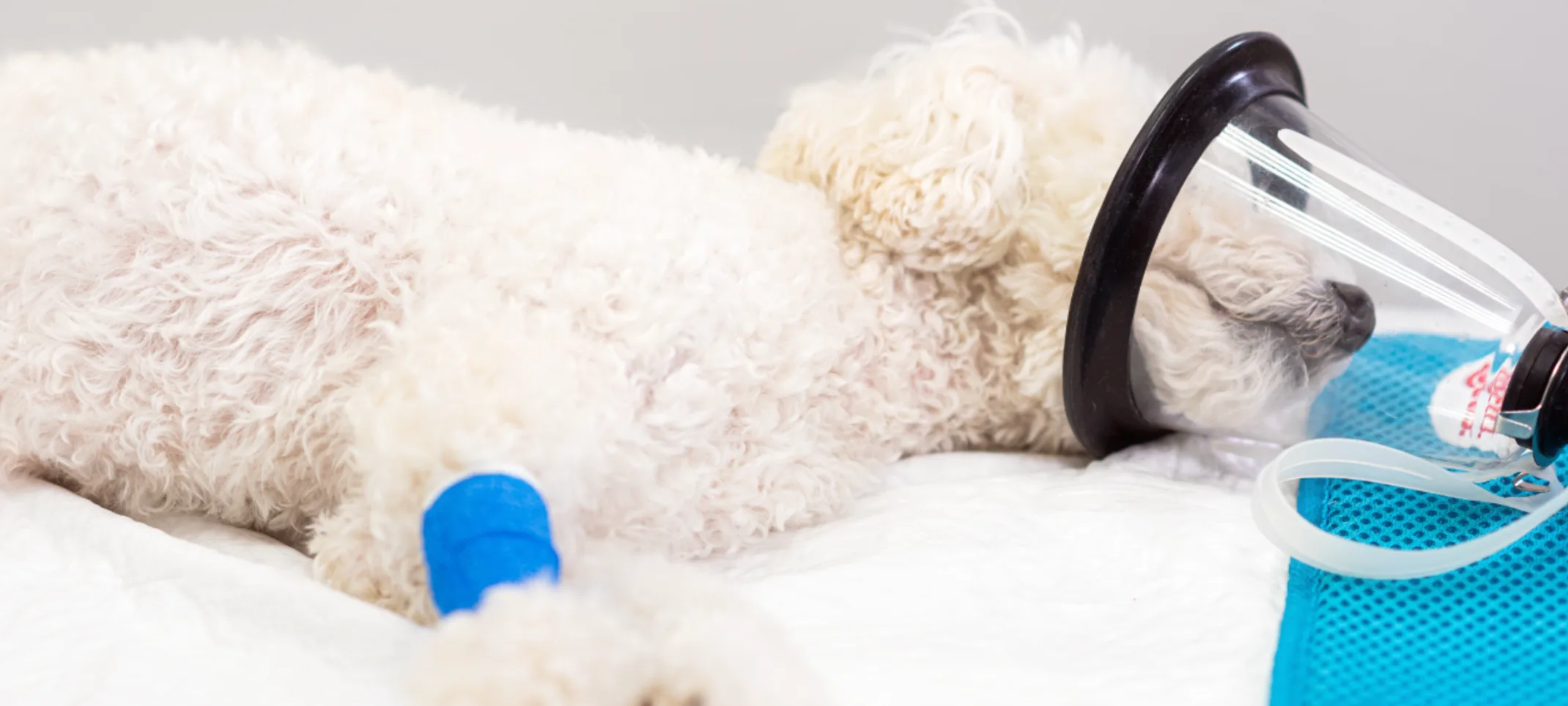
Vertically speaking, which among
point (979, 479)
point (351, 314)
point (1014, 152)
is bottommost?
point (979, 479)

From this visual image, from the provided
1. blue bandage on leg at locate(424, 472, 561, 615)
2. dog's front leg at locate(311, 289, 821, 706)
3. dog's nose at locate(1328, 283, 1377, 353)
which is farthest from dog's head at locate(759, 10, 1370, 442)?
blue bandage on leg at locate(424, 472, 561, 615)

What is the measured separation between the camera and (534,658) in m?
0.48

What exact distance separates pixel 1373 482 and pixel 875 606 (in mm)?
432

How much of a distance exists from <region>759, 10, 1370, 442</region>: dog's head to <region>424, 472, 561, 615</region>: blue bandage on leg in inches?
17.9

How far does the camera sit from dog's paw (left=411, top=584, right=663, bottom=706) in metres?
0.47

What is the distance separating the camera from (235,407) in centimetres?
73

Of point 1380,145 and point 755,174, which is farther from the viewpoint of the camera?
point 1380,145

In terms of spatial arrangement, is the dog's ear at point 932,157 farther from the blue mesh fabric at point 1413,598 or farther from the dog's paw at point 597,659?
the dog's paw at point 597,659

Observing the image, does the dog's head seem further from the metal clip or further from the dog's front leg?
the dog's front leg

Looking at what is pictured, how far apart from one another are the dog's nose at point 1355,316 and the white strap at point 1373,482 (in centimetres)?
8

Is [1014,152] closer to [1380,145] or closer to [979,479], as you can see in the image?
[979,479]

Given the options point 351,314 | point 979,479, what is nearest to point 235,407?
point 351,314

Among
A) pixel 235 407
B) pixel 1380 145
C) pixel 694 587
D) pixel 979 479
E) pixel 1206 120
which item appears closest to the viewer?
pixel 694 587

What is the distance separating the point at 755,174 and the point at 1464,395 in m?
0.60
